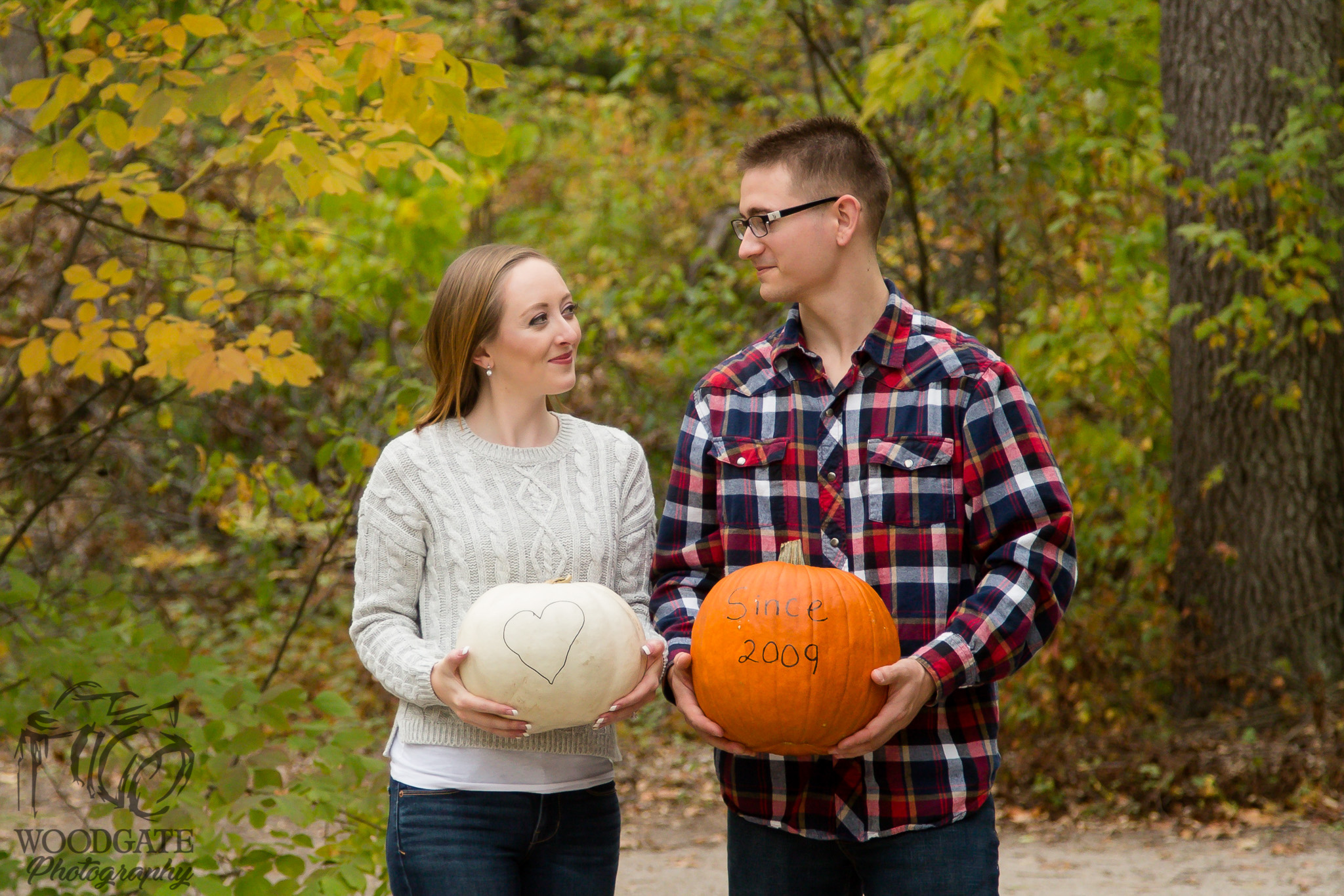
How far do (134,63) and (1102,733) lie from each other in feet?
17.4

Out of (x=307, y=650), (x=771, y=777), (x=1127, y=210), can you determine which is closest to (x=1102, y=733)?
(x=1127, y=210)

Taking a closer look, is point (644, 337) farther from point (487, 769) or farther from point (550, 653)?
point (550, 653)

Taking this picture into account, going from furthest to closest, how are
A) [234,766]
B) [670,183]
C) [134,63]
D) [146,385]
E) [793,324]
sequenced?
[670,183] → [146,385] → [134,63] → [234,766] → [793,324]

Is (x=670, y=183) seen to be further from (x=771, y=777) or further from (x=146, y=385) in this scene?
(x=771, y=777)

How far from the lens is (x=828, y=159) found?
2.47 metres

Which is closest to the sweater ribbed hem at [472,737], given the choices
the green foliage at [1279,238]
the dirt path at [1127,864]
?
the dirt path at [1127,864]

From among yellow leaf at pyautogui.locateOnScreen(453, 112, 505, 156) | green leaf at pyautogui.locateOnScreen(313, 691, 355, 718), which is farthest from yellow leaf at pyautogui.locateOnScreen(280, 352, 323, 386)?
green leaf at pyautogui.locateOnScreen(313, 691, 355, 718)

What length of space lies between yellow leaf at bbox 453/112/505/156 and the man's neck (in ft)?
4.28

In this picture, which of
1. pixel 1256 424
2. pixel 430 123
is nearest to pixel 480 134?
pixel 430 123

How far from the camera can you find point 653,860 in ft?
18.7

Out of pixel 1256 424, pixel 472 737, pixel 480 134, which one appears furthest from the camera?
pixel 1256 424

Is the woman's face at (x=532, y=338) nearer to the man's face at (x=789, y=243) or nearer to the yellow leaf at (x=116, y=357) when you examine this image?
the man's face at (x=789, y=243)

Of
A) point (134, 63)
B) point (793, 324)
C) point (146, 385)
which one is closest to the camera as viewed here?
point (793, 324)

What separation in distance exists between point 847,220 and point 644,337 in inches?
262
